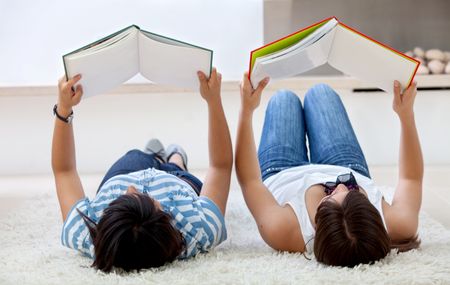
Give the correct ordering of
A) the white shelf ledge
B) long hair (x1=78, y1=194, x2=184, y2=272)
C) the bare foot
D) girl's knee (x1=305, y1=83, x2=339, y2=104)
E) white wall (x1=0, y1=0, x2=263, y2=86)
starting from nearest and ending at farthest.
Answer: long hair (x1=78, y1=194, x2=184, y2=272) < girl's knee (x1=305, y1=83, x2=339, y2=104) < the bare foot < the white shelf ledge < white wall (x1=0, y1=0, x2=263, y2=86)

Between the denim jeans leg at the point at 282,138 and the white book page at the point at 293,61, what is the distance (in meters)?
0.26

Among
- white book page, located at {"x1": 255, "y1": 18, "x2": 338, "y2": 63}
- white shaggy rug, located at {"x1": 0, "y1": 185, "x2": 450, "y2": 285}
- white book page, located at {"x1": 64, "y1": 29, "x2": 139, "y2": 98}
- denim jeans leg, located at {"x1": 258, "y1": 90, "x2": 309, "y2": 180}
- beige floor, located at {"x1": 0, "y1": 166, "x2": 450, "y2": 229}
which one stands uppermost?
white book page, located at {"x1": 255, "y1": 18, "x2": 338, "y2": 63}

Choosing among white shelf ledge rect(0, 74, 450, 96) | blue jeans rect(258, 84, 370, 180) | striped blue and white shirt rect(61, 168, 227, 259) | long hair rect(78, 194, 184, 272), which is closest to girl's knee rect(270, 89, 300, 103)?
blue jeans rect(258, 84, 370, 180)

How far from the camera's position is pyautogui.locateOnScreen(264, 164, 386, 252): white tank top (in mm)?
1579

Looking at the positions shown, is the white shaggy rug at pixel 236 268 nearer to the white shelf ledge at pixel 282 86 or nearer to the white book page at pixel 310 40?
the white book page at pixel 310 40

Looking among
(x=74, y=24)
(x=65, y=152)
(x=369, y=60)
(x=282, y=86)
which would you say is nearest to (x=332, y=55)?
(x=369, y=60)

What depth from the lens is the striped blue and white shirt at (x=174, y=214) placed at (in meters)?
1.53

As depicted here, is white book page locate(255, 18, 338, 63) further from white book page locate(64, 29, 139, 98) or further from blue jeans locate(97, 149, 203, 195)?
blue jeans locate(97, 149, 203, 195)

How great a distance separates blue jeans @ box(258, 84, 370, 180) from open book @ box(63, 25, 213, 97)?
33 centimetres

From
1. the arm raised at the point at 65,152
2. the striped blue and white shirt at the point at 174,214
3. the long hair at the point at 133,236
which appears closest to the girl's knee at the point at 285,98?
the striped blue and white shirt at the point at 174,214

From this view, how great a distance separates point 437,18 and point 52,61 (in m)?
2.06

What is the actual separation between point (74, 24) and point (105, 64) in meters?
1.81

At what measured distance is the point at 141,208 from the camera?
1399 mm

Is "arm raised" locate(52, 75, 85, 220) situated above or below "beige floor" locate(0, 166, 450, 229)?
above
